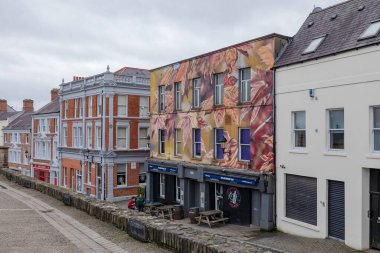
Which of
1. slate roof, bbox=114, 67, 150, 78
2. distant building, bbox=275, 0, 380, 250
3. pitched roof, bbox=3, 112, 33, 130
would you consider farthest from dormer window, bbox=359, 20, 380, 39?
pitched roof, bbox=3, 112, 33, 130

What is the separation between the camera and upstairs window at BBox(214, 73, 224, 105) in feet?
74.2

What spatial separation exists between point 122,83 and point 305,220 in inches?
857

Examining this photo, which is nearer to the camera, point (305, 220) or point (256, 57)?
point (305, 220)

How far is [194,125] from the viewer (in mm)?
24531

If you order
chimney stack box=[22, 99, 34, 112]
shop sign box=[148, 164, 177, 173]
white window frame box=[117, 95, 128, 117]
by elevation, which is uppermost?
chimney stack box=[22, 99, 34, 112]

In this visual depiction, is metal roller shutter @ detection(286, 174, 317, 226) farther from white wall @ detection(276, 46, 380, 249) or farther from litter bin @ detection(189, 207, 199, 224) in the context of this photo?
litter bin @ detection(189, 207, 199, 224)

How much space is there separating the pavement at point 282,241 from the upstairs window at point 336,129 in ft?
12.6

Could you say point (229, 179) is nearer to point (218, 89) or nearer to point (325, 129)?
point (218, 89)

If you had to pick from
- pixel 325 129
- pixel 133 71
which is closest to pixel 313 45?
pixel 325 129

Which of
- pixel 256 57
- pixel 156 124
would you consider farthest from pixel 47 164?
pixel 256 57

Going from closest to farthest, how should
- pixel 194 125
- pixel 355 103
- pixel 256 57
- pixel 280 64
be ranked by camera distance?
1. pixel 355 103
2. pixel 280 64
3. pixel 256 57
4. pixel 194 125

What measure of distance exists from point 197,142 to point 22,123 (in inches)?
1549

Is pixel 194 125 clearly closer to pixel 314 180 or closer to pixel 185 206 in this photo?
pixel 185 206

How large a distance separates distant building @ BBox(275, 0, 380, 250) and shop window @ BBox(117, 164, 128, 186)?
1908 centimetres
